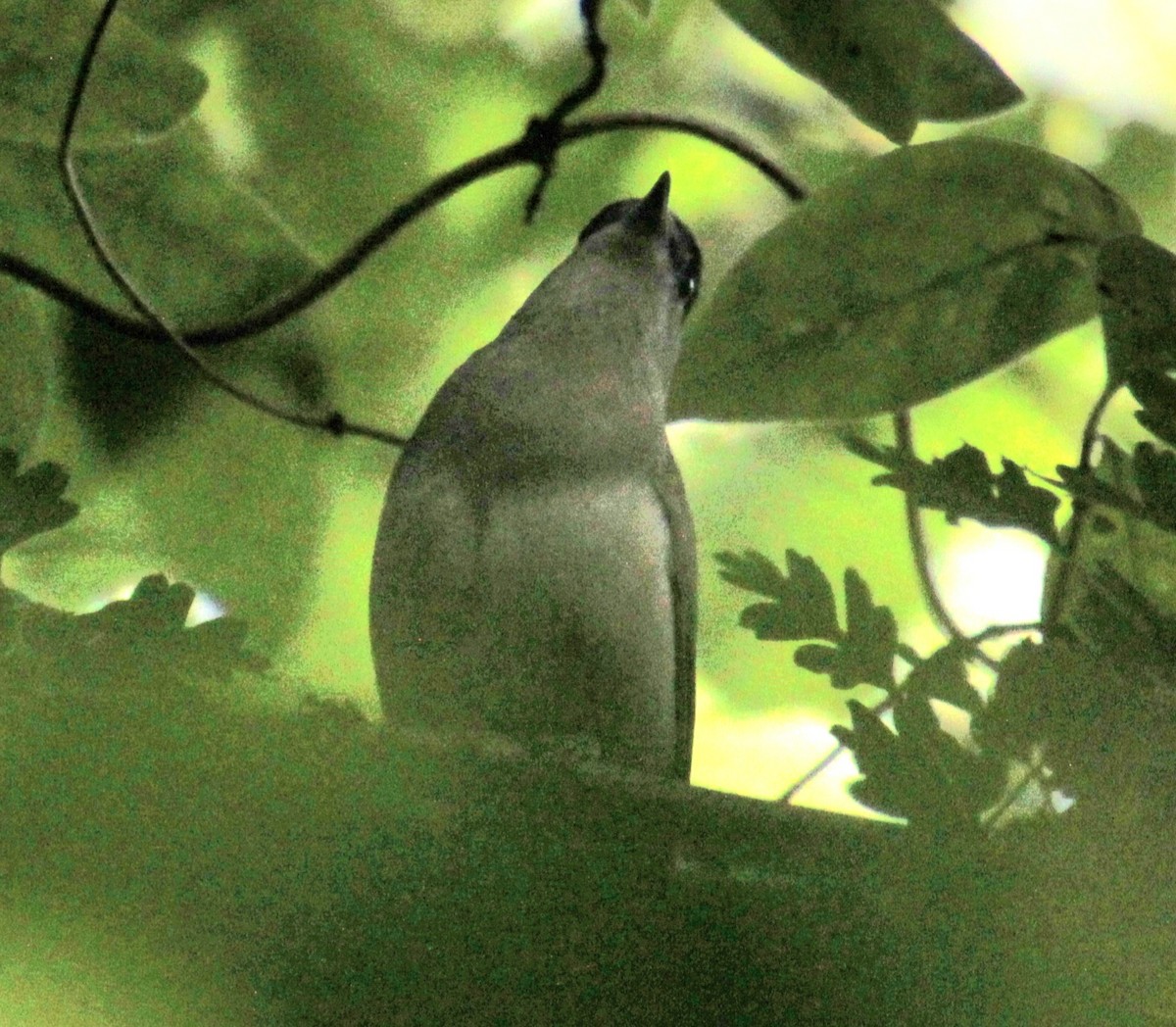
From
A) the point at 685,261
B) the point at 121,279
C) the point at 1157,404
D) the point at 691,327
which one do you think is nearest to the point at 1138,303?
the point at 1157,404

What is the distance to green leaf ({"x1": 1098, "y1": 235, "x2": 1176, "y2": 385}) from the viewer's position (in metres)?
0.77

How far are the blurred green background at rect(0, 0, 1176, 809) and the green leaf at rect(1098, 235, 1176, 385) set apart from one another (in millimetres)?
444

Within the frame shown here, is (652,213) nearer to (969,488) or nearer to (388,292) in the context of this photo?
(388,292)

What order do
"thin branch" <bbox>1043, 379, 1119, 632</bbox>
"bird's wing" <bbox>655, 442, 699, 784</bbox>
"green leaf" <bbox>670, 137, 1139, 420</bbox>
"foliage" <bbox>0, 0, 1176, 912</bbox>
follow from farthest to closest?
"bird's wing" <bbox>655, 442, 699, 784</bbox> → "green leaf" <bbox>670, 137, 1139, 420</bbox> → "thin branch" <bbox>1043, 379, 1119, 632</bbox> → "foliage" <bbox>0, 0, 1176, 912</bbox>

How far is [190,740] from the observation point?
657mm

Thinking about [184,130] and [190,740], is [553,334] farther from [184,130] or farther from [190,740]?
[190,740]

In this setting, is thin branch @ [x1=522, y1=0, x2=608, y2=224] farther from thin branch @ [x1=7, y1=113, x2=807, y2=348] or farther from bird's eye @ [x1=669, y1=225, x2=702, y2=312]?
bird's eye @ [x1=669, y1=225, x2=702, y2=312]

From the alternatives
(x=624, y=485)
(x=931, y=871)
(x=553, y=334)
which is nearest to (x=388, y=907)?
(x=931, y=871)

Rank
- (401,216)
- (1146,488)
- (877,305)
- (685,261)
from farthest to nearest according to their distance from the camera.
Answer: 1. (685,261)
2. (401,216)
3. (877,305)
4. (1146,488)

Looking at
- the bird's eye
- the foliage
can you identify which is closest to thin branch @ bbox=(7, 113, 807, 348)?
the foliage

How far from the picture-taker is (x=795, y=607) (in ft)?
2.64

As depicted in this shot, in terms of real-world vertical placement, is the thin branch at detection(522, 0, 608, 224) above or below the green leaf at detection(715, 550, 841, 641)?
above

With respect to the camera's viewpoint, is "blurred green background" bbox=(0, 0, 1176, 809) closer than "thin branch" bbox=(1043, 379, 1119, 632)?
No

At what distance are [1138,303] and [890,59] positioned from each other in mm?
215
